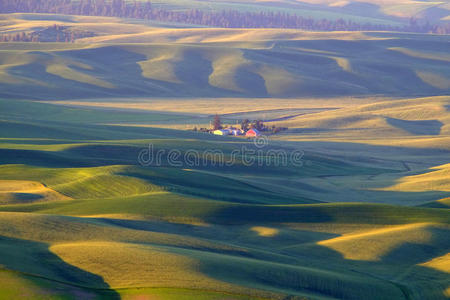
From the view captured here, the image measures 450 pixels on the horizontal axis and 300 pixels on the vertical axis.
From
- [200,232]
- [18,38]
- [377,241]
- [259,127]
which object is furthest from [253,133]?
[18,38]

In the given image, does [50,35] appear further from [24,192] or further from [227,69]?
[24,192]

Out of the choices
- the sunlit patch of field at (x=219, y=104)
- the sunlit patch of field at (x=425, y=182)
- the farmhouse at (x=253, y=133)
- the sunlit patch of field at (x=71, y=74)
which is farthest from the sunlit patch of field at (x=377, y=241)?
the sunlit patch of field at (x=71, y=74)

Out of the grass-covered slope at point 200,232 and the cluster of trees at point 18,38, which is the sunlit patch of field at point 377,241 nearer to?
the grass-covered slope at point 200,232

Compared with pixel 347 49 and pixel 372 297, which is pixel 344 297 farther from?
pixel 347 49

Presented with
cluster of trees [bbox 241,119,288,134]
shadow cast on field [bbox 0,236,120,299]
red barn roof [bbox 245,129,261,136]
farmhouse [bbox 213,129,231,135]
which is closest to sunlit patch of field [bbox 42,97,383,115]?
cluster of trees [bbox 241,119,288,134]

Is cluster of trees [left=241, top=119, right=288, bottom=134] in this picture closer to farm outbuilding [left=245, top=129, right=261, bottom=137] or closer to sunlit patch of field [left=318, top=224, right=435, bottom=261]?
farm outbuilding [left=245, top=129, right=261, bottom=137]

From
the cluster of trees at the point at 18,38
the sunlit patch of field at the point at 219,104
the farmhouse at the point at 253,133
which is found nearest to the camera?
the farmhouse at the point at 253,133
